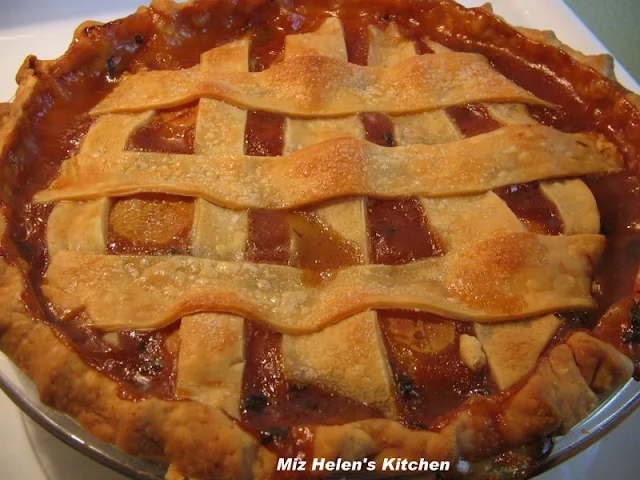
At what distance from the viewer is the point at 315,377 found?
1.12m

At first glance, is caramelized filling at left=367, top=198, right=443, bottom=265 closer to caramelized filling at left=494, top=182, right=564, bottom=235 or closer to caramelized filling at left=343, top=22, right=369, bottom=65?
caramelized filling at left=494, top=182, right=564, bottom=235

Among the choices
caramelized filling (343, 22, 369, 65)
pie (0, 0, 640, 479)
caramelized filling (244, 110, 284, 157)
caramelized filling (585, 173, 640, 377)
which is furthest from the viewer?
caramelized filling (343, 22, 369, 65)

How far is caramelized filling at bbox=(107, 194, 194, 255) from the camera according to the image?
1.31 metres

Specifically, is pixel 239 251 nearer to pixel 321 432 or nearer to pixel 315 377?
pixel 315 377

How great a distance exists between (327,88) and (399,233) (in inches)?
18.5

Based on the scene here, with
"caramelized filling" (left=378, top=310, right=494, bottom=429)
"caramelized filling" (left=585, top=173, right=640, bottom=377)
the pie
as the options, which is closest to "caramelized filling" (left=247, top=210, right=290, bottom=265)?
the pie

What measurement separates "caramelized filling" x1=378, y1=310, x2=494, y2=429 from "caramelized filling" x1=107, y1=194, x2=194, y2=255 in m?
0.46

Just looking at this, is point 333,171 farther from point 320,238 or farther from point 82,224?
point 82,224

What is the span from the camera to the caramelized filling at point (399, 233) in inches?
51.4

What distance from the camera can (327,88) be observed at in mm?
1581

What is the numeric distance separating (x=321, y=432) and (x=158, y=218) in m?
0.61

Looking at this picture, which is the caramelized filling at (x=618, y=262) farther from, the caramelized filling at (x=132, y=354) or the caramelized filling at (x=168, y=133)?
the caramelized filling at (x=168, y=133)

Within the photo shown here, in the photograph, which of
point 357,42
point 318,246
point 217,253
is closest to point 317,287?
point 318,246

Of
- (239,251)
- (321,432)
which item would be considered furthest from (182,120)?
(321,432)
